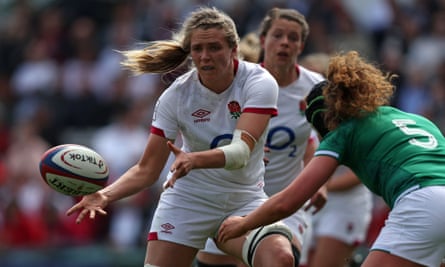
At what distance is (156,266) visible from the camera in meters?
6.30

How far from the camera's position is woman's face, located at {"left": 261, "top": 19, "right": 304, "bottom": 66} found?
7520mm

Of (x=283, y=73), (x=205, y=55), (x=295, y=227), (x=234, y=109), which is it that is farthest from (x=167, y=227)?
(x=283, y=73)

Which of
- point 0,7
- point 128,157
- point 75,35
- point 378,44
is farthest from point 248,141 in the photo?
point 0,7

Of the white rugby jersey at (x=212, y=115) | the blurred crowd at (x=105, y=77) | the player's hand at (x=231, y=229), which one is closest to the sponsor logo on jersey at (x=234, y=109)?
the white rugby jersey at (x=212, y=115)

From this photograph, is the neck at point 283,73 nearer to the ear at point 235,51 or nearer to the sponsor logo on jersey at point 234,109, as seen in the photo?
the ear at point 235,51

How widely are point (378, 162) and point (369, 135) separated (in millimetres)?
152

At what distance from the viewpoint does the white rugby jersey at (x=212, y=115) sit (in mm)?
6426

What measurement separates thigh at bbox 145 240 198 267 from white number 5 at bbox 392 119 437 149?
171 centimetres

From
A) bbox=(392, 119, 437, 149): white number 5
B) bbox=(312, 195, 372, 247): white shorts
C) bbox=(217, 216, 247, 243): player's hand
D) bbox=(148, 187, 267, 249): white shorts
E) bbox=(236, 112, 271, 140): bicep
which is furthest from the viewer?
bbox=(312, 195, 372, 247): white shorts

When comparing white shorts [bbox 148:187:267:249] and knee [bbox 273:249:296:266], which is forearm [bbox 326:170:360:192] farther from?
knee [bbox 273:249:296:266]

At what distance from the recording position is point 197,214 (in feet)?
21.3

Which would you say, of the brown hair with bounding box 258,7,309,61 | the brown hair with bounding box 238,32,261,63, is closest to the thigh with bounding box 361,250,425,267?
the brown hair with bounding box 238,32,261,63

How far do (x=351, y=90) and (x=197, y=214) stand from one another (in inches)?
57.9

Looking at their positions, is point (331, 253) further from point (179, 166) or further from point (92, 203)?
point (179, 166)
